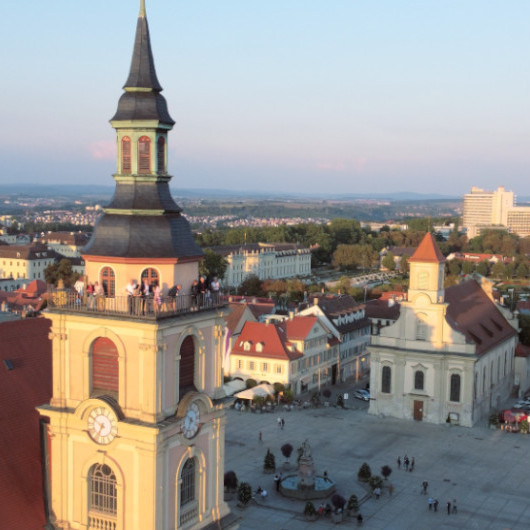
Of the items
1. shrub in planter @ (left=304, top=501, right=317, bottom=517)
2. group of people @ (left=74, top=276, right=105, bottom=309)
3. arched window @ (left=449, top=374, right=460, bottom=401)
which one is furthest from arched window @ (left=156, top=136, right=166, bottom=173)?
arched window @ (left=449, top=374, right=460, bottom=401)

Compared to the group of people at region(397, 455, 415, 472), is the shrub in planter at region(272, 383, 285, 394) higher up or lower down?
higher up

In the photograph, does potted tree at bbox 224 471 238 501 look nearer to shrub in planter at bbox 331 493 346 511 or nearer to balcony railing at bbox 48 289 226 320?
shrub in planter at bbox 331 493 346 511

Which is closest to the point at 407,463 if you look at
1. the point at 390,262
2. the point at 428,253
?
the point at 428,253

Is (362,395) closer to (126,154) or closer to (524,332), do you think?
(524,332)

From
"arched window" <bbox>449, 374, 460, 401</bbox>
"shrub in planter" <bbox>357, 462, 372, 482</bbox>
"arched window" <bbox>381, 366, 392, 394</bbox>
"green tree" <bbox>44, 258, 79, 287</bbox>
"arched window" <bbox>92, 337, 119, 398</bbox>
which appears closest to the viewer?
"arched window" <bbox>92, 337, 119, 398</bbox>

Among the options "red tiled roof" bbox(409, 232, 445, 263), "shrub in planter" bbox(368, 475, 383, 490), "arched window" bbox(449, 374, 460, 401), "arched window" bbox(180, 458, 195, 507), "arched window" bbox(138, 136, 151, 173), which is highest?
"arched window" bbox(138, 136, 151, 173)
